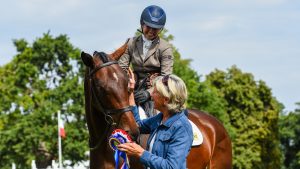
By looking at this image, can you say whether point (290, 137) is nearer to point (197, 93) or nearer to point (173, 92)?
point (197, 93)

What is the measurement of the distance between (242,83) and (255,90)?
148 cm

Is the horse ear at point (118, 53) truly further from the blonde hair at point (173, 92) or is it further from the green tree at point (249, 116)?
the green tree at point (249, 116)

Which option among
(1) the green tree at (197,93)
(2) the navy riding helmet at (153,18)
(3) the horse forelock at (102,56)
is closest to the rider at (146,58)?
(2) the navy riding helmet at (153,18)

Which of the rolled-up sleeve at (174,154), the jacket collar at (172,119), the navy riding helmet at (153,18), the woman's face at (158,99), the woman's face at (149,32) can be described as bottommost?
the rolled-up sleeve at (174,154)

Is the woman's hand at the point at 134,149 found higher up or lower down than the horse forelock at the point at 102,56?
lower down

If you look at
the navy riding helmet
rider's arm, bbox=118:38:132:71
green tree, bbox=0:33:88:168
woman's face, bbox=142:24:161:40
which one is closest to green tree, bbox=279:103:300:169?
green tree, bbox=0:33:88:168

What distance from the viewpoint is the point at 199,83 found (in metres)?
60.3

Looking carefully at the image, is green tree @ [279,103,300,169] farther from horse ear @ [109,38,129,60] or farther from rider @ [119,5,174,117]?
horse ear @ [109,38,129,60]

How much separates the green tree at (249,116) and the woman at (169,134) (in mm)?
62930

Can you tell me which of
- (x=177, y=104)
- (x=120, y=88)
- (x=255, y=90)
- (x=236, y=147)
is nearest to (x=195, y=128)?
(x=120, y=88)

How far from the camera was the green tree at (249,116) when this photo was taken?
71125mm

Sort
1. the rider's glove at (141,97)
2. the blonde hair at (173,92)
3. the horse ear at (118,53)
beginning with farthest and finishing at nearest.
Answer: the rider's glove at (141,97), the horse ear at (118,53), the blonde hair at (173,92)

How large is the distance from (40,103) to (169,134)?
52168mm

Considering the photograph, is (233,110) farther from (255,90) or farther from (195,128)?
(195,128)
